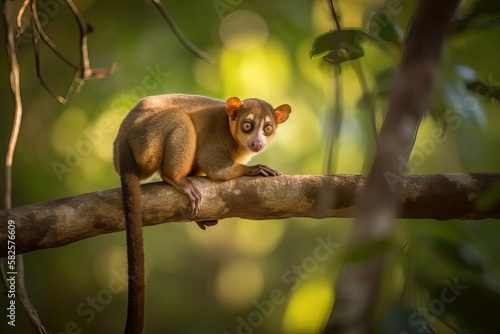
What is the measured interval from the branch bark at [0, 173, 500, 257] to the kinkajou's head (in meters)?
0.48

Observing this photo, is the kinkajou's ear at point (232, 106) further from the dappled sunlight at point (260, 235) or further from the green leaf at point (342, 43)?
the dappled sunlight at point (260, 235)

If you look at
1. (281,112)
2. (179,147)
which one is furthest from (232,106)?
(179,147)

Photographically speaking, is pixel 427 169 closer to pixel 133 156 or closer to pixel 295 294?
pixel 295 294

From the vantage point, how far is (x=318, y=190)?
256cm

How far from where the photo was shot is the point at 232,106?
319 centimetres

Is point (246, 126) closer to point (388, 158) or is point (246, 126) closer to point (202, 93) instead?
point (202, 93)

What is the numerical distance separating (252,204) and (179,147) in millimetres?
545

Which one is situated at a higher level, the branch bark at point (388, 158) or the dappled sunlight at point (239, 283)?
the branch bark at point (388, 158)

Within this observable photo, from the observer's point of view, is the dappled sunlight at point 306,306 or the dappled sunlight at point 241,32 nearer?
the dappled sunlight at point 306,306

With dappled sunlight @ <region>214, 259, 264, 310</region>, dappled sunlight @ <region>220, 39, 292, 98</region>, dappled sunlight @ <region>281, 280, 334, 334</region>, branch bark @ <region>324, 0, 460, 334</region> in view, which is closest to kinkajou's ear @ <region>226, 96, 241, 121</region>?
dappled sunlight @ <region>220, 39, 292, 98</region>

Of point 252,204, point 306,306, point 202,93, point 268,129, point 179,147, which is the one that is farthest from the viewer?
point 202,93

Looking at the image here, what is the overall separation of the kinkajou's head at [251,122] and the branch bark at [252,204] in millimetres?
480

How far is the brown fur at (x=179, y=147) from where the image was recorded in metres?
2.47

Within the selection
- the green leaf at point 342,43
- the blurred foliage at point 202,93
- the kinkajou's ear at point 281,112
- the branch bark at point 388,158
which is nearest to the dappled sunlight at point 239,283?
the blurred foliage at point 202,93
